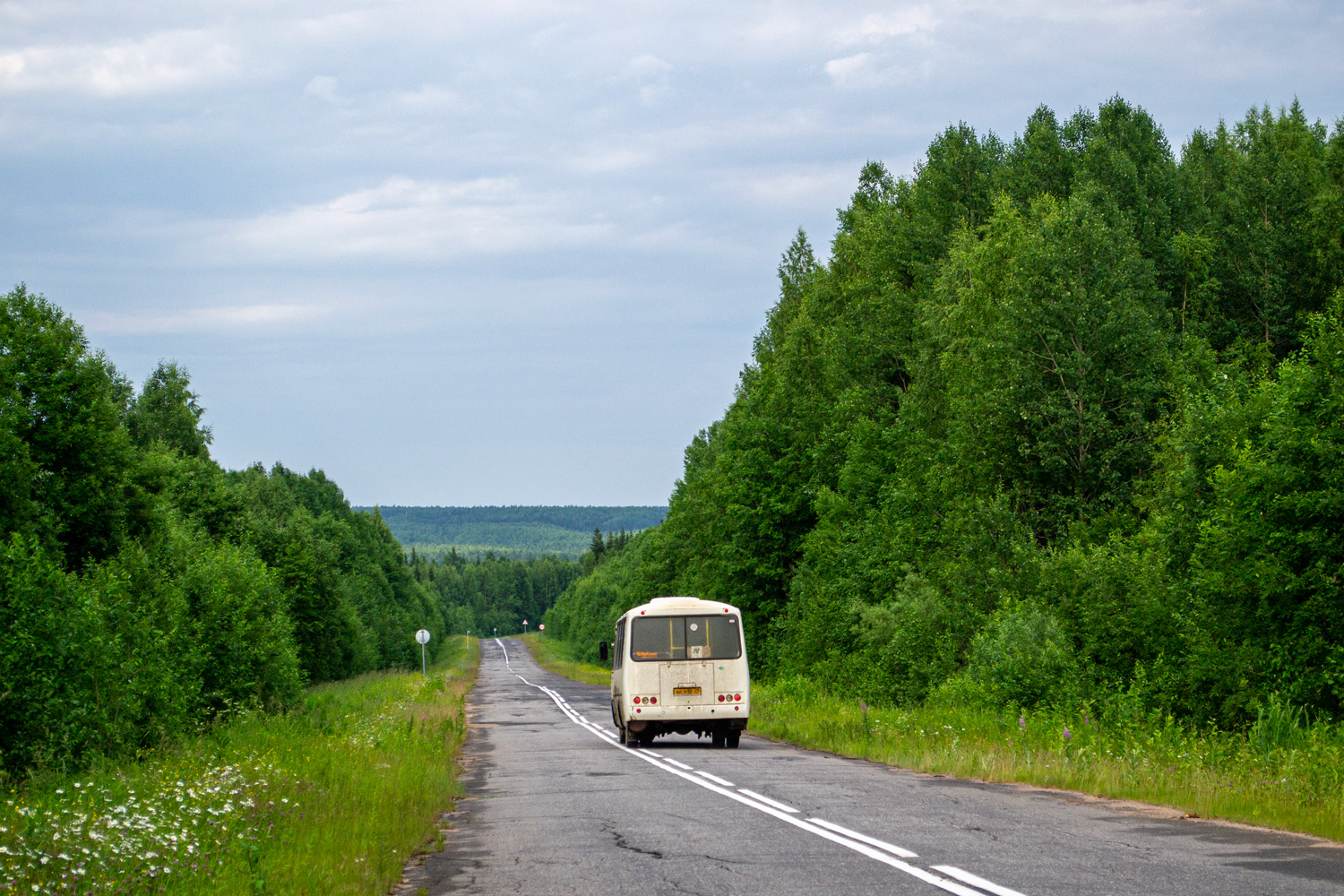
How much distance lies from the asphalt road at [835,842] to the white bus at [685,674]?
6.40m

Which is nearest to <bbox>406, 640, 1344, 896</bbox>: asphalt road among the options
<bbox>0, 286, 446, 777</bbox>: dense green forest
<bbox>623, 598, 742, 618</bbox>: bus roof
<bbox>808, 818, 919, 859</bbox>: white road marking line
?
<bbox>808, 818, 919, 859</bbox>: white road marking line

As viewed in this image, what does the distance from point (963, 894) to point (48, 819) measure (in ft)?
22.0

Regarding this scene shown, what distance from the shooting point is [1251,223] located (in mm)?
52344

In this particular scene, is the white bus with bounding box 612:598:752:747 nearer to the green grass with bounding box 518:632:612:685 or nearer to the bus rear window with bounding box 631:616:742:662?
the bus rear window with bounding box 631:616:742:662

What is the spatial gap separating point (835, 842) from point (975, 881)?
211 centimetres

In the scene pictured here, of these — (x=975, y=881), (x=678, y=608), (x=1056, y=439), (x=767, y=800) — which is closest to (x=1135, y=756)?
(x=767, y=800)

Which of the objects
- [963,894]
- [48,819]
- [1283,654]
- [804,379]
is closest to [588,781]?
[48,819]

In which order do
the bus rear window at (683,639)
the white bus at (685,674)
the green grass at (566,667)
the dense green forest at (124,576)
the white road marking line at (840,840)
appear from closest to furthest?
the white road marking line at (840,840)
the dense green forest at (124,576)
the white bus at (685,674)
the bus rear window at (683,639)
the green grass at (566,667)

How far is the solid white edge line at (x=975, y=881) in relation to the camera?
7176 mm

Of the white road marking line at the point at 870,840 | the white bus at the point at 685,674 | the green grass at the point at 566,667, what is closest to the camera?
the white road marking line at the point at 870,840

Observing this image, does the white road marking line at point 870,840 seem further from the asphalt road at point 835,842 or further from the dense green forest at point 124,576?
the dense green forest at point 124,576

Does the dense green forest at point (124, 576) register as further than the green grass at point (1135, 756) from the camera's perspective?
Yes

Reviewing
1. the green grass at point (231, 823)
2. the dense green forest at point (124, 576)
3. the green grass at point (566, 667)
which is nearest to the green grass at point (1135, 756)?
the green grass at point (231, 823)

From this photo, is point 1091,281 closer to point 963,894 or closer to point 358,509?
point 963,894
